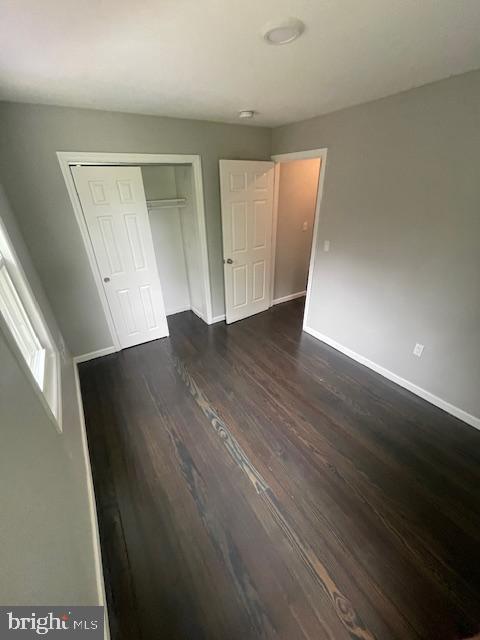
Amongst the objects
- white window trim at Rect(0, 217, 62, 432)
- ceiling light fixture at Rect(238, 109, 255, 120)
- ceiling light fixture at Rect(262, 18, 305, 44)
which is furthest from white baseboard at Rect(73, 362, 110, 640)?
ceiling light fixture at Rect(238, 109, 255, 120)

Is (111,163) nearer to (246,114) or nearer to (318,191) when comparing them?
(246,114)

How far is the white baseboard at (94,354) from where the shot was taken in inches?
106

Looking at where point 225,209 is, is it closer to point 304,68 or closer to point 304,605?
point 304,68

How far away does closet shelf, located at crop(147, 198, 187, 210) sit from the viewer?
9.62ft

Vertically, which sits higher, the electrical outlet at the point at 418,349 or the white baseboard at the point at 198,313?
the electrical outlet at the point at 418,349

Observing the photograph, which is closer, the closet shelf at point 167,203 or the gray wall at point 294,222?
the closet shelf at point 167,203

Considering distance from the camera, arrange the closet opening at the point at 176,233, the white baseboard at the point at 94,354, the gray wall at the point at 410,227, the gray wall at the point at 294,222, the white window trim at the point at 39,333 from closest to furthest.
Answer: the white window trim at the point at 39,333 → the gray wall at the point at 410,227 → the white baseboard at the point at 94,354 → the closet opening at the point at 176,233 → the gray wall at the point at 294,222

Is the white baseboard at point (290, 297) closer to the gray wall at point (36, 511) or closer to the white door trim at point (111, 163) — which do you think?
the white door trim at point (111, 163)

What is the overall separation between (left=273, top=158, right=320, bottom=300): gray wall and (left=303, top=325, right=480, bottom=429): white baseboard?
122cm

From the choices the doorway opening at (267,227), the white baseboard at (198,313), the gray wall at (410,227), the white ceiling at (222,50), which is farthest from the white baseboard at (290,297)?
the white ceiling at (222,50)

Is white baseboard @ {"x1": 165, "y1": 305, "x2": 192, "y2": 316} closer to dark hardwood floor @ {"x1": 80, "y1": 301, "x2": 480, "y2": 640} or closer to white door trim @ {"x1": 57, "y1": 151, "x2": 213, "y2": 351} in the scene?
white door trim @ {"x1": 57, "y1": 151, "x2": 213, "y2": 351}

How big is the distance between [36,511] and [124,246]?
7.76 ft

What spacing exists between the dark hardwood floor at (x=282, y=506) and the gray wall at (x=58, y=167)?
2.41 feet

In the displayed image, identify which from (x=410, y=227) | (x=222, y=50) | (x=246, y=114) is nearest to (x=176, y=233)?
(x=246, y=114)
